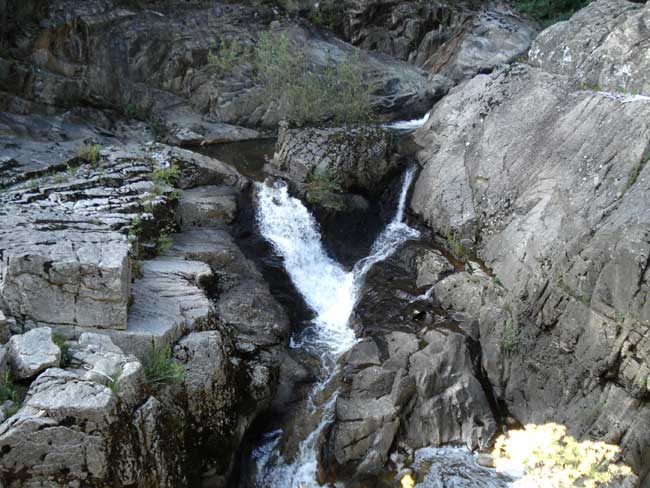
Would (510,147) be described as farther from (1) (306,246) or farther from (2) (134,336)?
(2) (134,336)

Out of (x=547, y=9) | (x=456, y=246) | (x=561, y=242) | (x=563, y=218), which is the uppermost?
(x=547, y=9)

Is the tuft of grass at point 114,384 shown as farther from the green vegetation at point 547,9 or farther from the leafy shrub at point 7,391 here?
the green vegetation at point 547,9

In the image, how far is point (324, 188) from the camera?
13.9 metres

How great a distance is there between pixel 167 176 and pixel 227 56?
9592 mm

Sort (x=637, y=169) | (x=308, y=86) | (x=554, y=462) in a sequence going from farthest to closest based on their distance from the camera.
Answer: (x=308, y=86)
(x=637, y=169)
(x=554, y=462)

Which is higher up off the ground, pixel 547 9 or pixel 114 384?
pixel 547 9

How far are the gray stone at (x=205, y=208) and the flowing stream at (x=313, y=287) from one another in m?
0.81

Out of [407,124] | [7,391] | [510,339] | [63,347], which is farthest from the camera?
[407,124]

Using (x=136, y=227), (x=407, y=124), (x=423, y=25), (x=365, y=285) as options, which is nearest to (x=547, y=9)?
(x=423, y=25)

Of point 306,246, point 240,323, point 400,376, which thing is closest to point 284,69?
point 306,246

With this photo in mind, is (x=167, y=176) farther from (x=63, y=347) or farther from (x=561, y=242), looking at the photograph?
(x=561, y=242)

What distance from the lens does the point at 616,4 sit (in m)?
13.3

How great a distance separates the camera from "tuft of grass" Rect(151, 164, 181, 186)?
1232cm

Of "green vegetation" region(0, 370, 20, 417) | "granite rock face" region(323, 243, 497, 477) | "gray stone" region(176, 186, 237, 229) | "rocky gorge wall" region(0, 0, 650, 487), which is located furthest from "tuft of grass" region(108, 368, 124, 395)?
"gray stone" region(176, 186, 237, 229)
